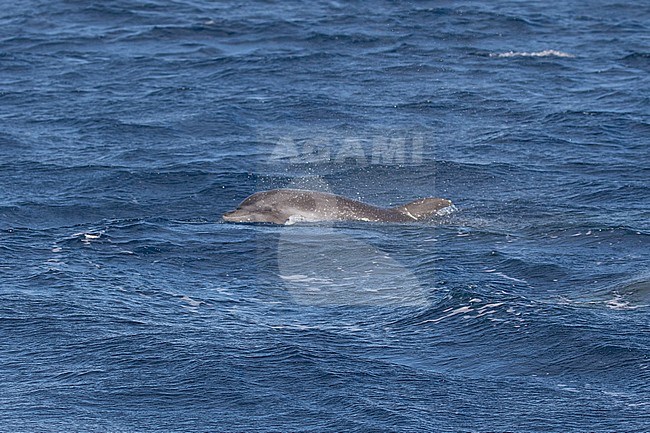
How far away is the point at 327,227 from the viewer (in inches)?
925

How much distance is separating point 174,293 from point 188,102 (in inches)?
582

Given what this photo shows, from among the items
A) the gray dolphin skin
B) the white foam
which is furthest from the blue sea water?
the gray dolphin skin

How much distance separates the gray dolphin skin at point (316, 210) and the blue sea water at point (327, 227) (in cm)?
32

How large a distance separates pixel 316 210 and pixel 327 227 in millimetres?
523

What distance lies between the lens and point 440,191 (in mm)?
26531

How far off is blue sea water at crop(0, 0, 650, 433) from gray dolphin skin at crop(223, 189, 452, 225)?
1.05ft

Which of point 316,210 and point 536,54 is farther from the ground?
point 536,54

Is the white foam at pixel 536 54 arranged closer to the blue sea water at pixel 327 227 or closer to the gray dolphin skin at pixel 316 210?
the blue sea water at pixel 327 227

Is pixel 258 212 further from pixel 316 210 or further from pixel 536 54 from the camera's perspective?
pixel 536 54

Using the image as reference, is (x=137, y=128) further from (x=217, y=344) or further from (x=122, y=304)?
(x=217, y=344)

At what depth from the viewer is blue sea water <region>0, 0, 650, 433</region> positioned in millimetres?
16406

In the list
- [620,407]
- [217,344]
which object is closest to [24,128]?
[217,344]

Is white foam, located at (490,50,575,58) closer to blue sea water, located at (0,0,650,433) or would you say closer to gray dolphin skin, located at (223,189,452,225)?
blue sea water, located at (0,0,650,433)

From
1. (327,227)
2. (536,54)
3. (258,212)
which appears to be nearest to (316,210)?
(327,227)
